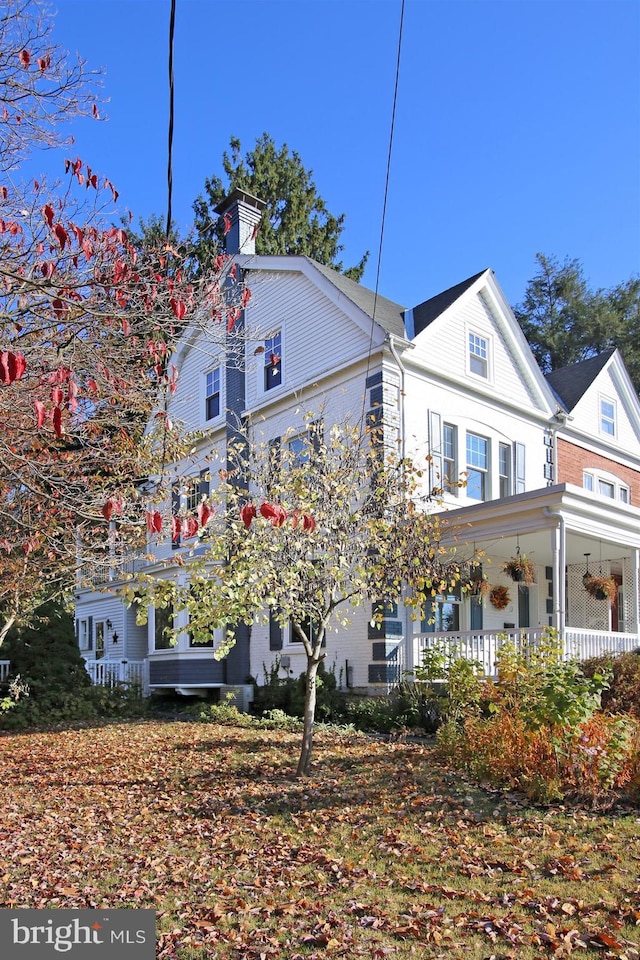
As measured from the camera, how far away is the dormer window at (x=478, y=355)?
714 inches

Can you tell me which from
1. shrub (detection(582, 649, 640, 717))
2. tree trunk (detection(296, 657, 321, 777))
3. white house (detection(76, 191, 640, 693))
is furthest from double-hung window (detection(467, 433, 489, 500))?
tree trunk (detection(296, 657, 321, 777))

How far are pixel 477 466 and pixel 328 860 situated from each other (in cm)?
1234

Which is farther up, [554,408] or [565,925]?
[554,408]

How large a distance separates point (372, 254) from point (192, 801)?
32831mm

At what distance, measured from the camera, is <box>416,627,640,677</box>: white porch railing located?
43.4ft

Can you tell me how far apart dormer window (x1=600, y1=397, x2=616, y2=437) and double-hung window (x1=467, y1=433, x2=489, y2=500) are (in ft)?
19.7

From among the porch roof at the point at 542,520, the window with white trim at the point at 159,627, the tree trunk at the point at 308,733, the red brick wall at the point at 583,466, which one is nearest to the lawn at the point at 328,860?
the tree trunk at the point at 308,733

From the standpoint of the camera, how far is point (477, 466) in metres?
17.7

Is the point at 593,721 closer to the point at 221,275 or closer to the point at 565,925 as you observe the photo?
the point at 565,925

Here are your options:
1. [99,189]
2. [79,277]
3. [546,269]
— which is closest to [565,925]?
[79,277]

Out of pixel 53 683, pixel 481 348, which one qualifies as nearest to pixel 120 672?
pixel 53 683

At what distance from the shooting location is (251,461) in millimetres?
10719

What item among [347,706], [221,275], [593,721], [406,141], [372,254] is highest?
[372,254]

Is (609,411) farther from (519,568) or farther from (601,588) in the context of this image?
(519,568)
